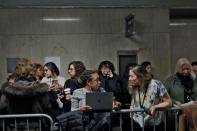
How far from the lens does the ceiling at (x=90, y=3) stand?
10.8 m

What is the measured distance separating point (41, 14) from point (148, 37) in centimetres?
267

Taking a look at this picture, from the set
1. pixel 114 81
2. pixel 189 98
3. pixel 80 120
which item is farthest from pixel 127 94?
pixel 80 120

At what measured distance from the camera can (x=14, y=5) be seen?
10.8m

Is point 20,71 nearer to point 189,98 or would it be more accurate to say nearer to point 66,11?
point 189,98

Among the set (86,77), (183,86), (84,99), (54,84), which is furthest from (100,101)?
(183,86)

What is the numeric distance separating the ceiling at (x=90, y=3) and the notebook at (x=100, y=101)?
541 cm

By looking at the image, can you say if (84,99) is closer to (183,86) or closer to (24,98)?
(24,98)

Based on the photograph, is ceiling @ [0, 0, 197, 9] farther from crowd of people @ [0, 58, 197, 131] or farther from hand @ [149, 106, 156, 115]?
hand @ [149, 106, 156, 115]

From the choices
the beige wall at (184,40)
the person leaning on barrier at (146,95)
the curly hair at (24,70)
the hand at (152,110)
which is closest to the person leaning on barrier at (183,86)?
A: the person leaning on barrier at (146,95)

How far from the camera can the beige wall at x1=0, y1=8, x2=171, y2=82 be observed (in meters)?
11.0

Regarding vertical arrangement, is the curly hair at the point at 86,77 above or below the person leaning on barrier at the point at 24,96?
above

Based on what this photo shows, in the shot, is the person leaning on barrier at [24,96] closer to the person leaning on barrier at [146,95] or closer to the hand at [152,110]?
the person leaning on barrier at [146,95]

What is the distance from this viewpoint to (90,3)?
431 inches

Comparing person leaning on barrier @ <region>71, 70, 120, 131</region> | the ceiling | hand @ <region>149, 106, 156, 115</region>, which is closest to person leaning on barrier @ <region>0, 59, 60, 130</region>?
person leaning on barrier @ <region>71, 70, 120, 131</region>
